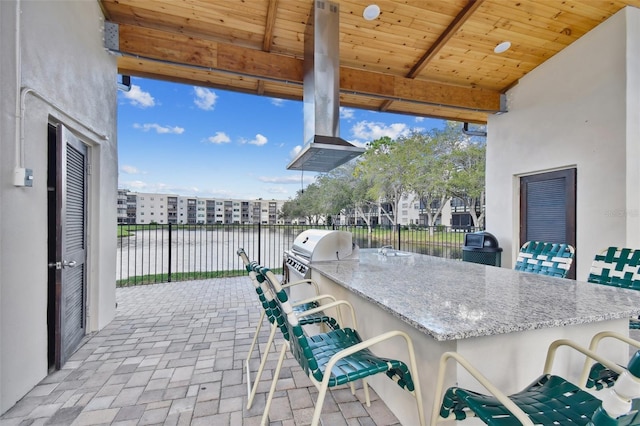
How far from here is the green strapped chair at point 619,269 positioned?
1.91 meters

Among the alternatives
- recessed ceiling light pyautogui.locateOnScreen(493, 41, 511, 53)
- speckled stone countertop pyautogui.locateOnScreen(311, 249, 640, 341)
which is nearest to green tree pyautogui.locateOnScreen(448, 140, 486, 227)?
recessed ceiling light pyautogui.locateOnScreen(493, 41, 511, 53)

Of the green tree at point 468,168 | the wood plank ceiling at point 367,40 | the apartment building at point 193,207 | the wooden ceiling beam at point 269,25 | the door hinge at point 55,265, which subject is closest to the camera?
the door hinge at point 55,265

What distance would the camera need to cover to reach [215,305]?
12.7 ft

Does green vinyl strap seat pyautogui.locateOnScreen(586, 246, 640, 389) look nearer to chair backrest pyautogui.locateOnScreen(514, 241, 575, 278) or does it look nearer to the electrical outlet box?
chair backrest pyautogui.locateOnScreen(514, 241, 575, 278)

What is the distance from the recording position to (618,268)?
6.61 ft

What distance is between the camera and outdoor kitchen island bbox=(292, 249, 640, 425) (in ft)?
3.74

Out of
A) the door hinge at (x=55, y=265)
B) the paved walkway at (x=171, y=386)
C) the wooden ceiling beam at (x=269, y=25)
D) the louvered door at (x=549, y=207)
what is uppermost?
the wooden ceiling beam at (x=269, y=25)

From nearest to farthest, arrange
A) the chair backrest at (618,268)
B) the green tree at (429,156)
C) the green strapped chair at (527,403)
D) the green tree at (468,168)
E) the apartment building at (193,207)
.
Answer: the green strapped chair at (527,403) < the chair backrest at (618,268) < the green tree at (468,168) < the green tree at (429,156) < the apartment building at (193,207)

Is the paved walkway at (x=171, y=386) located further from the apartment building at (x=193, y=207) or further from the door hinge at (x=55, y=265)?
the apartment building at (x=193, y=207)

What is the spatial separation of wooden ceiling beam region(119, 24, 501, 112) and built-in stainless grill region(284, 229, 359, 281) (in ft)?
7.04

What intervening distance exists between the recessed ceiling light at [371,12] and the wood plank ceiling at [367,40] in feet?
0.29

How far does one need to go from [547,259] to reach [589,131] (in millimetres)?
2230

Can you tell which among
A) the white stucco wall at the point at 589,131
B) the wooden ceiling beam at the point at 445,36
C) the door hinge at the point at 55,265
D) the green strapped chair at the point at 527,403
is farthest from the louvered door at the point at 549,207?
the door hinge at the point at 55,265

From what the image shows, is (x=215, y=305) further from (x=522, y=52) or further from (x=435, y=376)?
(x=522, y=52)
